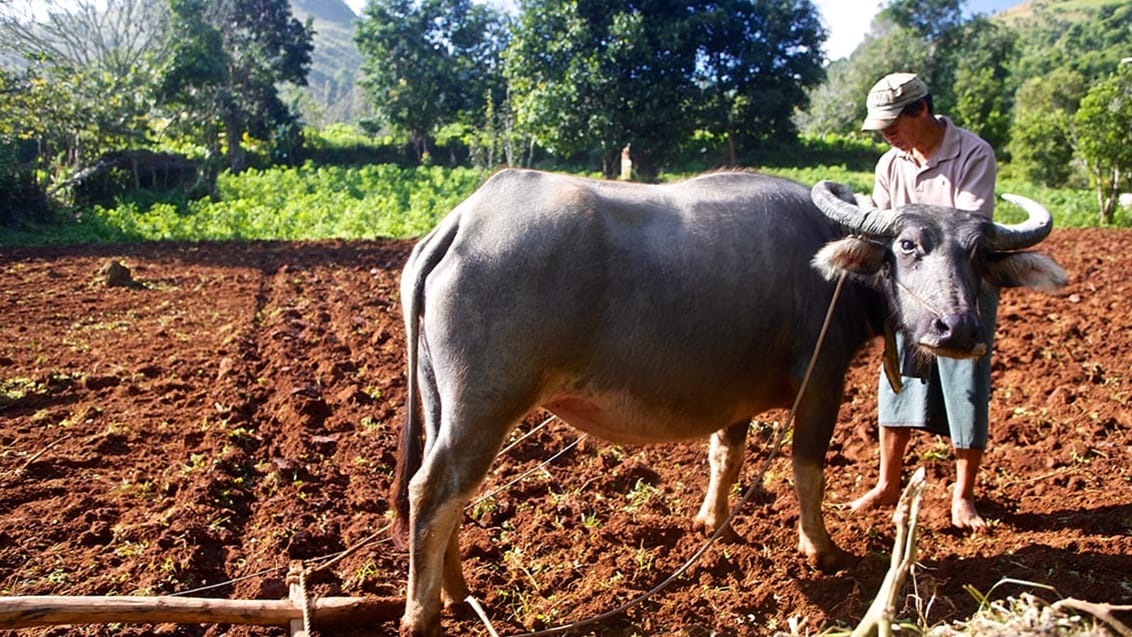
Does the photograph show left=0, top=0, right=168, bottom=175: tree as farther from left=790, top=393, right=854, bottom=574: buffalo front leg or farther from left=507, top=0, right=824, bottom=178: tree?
left=790, top=393, right=854, bottom=574: buffalo front leg

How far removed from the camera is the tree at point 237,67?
79.3ft

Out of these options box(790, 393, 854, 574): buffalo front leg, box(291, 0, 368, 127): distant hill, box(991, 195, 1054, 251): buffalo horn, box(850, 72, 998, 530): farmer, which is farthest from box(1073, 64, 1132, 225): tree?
box(291, 0, 368, 127): distant hill

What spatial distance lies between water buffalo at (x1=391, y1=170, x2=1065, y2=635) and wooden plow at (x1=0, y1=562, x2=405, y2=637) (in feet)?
1.07

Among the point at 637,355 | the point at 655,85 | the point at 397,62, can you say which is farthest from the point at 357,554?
the point at 397,62

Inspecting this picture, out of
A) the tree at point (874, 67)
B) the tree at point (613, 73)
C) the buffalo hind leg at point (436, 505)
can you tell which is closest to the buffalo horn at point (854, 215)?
the buffalo hind leg at point (436, 505)

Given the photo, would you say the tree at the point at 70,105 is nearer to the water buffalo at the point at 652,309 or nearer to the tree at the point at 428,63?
the tree at the point at 428,63

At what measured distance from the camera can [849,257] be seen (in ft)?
10.9

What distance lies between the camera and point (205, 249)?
552 inches

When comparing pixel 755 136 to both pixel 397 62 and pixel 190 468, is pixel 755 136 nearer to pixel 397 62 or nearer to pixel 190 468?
pixel 397 62

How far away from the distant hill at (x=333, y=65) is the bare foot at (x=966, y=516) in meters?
74.0

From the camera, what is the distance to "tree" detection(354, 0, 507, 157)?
36750 mm

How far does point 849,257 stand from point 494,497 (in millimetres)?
2368

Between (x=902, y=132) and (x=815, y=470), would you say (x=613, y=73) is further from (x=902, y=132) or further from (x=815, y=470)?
(x=815, y=470)

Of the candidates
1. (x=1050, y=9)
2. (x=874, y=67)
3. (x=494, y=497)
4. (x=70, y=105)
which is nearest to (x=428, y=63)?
(x=70, y=105)
